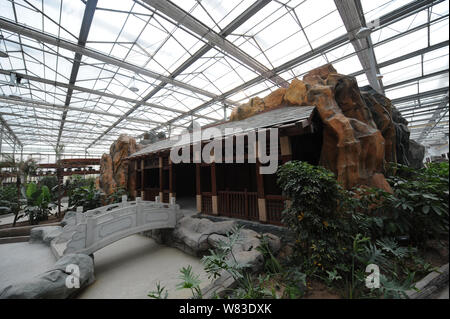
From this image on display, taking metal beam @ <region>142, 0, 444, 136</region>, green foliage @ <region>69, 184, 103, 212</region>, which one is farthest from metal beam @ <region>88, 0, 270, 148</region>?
green foliage @ <region>69, 184, 103, 212</region>

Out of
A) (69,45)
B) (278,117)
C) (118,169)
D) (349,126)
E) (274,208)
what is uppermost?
(69,45)

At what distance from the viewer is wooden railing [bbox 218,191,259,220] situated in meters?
5.40

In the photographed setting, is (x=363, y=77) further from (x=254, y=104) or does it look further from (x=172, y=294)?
(x=172, y=294)

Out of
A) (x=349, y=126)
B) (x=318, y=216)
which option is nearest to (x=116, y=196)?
(x=318, y=216)

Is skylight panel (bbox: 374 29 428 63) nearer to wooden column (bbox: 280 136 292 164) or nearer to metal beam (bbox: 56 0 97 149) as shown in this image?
wooden column (bbox: 280 136 292 164)

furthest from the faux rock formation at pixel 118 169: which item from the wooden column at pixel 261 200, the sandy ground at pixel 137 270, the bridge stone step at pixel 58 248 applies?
the wooden column at pixel 261 200

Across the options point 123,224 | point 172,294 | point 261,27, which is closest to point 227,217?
point 172,294

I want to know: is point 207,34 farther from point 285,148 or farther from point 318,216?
point 318,216

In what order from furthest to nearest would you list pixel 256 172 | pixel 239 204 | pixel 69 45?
1. pixel 69 45
2. pixel 239 204
3. pixel 256 172

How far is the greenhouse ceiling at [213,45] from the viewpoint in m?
6.38

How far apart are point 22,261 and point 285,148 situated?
810cm

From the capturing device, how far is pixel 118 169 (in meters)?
12.1

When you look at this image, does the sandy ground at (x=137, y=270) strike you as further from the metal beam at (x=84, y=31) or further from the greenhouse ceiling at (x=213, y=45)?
the metal beam at (x=84, y=31)

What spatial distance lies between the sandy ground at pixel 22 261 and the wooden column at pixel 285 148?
6.67 metres
